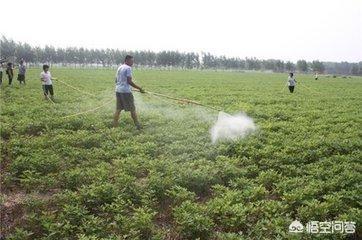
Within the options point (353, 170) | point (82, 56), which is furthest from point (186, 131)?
point (82, 56)

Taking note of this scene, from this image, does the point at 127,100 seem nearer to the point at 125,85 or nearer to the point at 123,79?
the point at 125,85

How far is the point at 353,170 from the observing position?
8.51 metres

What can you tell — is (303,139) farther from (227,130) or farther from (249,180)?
(249,180)

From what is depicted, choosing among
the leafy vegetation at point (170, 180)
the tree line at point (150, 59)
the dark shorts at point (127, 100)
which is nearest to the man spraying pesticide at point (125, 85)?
the dark shorts at point (127, 100)

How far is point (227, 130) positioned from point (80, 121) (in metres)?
5.28

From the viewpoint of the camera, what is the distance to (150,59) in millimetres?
162625

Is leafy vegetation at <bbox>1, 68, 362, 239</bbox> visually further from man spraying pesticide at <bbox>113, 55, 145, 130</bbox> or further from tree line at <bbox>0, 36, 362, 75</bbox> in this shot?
tree line at <bbox>0, 36, 362, 75</bbox>

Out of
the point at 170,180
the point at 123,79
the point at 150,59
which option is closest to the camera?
the point at 170,180

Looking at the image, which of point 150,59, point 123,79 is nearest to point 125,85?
point 123,79

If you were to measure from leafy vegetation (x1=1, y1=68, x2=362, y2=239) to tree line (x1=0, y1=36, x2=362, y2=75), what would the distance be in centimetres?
11385

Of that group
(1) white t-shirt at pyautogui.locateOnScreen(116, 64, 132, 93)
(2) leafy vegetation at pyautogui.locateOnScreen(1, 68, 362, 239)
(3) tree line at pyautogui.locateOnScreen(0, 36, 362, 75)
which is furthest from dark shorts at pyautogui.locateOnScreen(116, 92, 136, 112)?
(3) tree line at pyautogui.locateOnScreen(0, 36, 362, 75)

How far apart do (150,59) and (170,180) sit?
6210 inches

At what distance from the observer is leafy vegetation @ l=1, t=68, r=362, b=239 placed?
6.14 m

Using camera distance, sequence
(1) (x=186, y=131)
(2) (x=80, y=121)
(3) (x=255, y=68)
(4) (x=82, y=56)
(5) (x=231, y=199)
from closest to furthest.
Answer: (5) (x=231, y=199), (1) (x=186, y=131), (2) (x=80, y=121), (4) (x=82, y=56), (3) (x=255, y=68)
